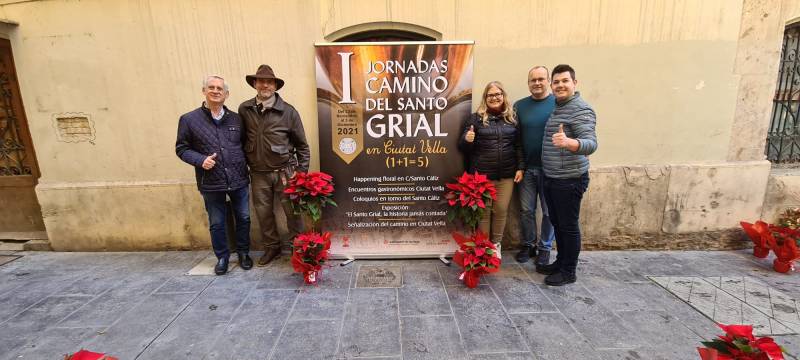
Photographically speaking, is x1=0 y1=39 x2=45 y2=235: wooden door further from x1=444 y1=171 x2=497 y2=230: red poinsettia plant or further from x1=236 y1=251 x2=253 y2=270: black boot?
x1=444 y1=171 x2=497 y2=230: red poinsettia plant

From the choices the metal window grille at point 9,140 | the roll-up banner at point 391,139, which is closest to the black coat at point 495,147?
the roll-up banner at point 391,139

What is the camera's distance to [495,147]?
349 centimetres

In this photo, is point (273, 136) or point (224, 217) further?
point (224, 217)

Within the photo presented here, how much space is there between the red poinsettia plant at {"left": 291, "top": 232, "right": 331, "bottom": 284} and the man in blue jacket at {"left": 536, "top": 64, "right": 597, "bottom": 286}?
2214 mm

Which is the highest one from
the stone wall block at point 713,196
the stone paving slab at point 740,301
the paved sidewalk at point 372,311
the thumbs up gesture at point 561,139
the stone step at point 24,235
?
the thumbs up gesture at point 561,139

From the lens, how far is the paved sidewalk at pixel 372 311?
246 centimetres

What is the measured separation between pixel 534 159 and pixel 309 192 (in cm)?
233

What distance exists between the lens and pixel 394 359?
2346 millimetres

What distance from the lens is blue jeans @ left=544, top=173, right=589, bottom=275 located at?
3.08m

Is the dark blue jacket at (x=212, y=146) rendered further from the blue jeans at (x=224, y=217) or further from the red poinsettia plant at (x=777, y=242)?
the red poinsettia plant at (x=777, y=242)

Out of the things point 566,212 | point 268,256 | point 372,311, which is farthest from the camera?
point 268,256

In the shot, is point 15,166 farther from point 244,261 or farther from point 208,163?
point 244,261

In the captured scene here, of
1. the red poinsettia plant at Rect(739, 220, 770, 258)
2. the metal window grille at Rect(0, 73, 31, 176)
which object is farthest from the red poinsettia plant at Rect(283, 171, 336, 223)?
the red poinsettia plant at Rect(739, 220, 770, 258)

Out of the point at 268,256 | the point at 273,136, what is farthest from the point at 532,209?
the point at 268,256
